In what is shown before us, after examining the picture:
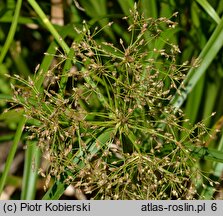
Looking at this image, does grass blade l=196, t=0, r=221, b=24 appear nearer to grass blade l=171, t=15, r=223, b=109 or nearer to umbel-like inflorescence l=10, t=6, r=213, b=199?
grass blade l=171, t=15, r=223, b=109

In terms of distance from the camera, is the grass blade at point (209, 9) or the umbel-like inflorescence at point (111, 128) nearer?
the umbel-like inflorescence at point (111, 128)

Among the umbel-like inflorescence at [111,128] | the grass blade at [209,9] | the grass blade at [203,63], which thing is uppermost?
the grass blade at [209,9]

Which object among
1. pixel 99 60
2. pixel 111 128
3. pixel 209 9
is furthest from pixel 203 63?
pixel 111 128

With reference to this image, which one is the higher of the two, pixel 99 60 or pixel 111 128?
pixel 99 60

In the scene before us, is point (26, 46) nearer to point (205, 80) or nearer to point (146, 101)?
point (205, 80)

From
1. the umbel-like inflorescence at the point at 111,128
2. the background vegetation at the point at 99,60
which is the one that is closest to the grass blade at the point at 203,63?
the background vegetation at the point at 99,60

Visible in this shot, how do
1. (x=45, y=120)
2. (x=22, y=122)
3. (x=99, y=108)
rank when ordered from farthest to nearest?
(x=99, y=108), (x=22, y=122), (x=45, y=120)

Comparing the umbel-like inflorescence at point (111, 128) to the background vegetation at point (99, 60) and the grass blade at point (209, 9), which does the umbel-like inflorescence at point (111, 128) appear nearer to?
the background vegetation at point (99, 60)

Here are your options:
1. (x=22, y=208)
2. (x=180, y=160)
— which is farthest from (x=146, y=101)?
(x=22, y=208)

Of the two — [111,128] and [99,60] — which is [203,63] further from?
[111,128]
